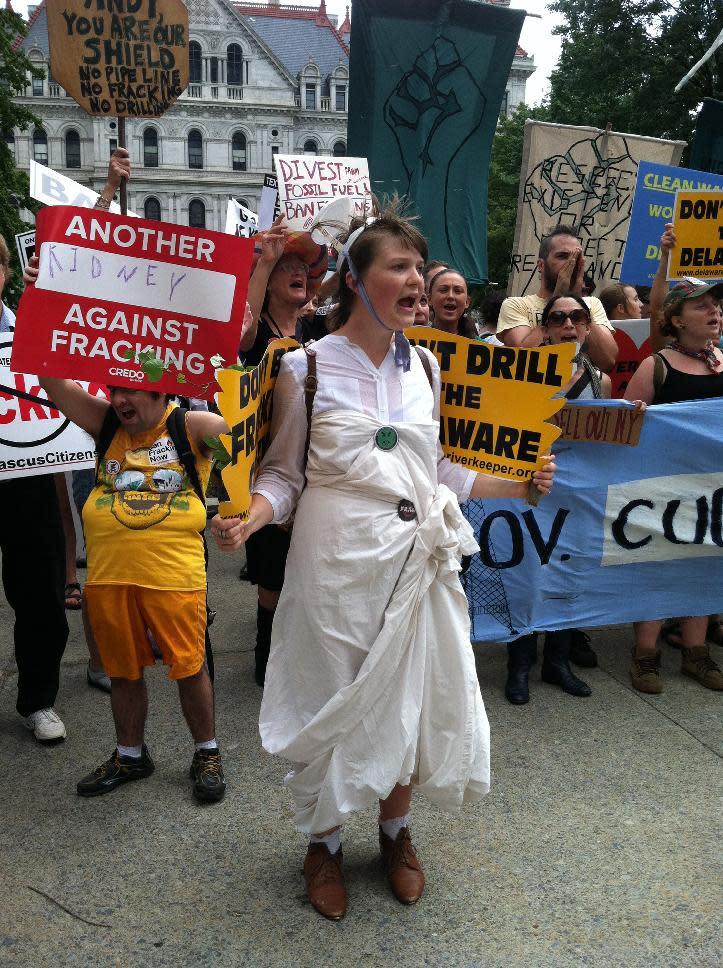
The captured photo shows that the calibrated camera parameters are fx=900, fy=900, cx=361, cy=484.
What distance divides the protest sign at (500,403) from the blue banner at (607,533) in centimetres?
139

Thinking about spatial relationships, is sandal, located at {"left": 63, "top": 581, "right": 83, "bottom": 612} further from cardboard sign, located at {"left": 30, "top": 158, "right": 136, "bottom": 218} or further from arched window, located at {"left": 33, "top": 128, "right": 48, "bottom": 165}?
→ arched window, located at {"left": 33, "top": 128, "right": 48, "bottom": 165}

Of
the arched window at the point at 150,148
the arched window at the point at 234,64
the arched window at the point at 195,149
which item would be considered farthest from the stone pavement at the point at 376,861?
the arched window at the point at 234,64

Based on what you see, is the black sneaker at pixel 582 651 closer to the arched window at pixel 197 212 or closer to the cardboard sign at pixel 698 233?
the cardboard sign at pixel 698 233

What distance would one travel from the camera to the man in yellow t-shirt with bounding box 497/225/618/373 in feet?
15.5

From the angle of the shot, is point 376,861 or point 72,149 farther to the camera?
point 72,149

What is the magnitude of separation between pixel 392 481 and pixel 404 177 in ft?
19.2

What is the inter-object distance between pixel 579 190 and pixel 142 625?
605 centimetres

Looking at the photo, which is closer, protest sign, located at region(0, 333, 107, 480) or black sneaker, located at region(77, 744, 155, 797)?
black sneaker, located at region(77, 744, 155, 797)

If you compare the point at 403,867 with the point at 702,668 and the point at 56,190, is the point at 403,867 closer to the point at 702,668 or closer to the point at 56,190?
the point at 702,668

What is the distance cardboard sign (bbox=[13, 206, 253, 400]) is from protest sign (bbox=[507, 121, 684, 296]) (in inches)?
186

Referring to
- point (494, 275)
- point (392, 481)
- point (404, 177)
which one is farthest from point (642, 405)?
point (494, 275)

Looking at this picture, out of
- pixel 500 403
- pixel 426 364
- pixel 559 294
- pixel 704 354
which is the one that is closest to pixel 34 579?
pixel 426 364

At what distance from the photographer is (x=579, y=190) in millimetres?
7680

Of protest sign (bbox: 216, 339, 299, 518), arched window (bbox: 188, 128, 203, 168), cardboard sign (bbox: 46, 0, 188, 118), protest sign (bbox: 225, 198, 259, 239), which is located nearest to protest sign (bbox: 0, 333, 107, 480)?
Answer: cardboard sign (bbox: 46, 0, 188, 118)
